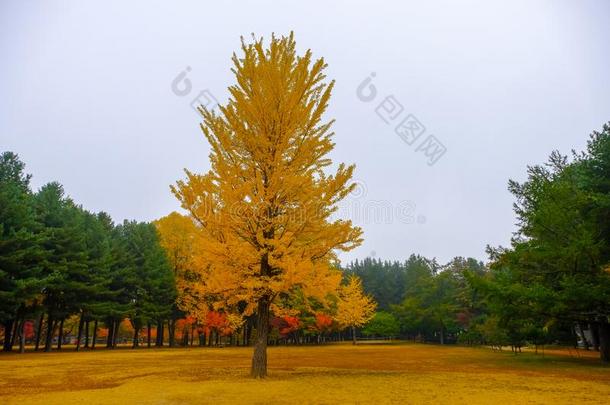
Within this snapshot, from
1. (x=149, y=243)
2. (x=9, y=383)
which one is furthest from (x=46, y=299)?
(x=9, y=383)

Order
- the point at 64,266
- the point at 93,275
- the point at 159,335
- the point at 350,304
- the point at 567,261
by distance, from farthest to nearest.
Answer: the point at 159,335
the point at 93,275
the point at 64,266
the point at 567,261
the point at 350,304

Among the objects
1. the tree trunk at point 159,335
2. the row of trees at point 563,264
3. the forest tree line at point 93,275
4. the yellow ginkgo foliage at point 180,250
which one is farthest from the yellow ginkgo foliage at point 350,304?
the tree trunk at point 159,335

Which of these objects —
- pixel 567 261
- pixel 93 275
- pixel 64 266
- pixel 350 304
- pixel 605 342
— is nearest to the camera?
pixel 350 304

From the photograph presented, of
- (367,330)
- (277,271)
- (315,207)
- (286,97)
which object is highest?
(286,97)

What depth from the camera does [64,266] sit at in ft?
96.0

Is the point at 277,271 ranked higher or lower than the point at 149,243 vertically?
lower

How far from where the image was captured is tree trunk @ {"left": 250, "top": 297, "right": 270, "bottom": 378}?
12.7 meters

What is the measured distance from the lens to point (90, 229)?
36.6m

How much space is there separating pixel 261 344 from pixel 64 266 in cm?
2302

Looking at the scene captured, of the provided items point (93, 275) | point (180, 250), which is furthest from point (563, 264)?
point (180, 250)

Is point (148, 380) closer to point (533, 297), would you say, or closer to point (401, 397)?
point (401, 397)

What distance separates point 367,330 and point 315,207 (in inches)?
2256

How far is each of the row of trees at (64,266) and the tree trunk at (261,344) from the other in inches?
726

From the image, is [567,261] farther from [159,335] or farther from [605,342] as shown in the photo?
[159,335]
